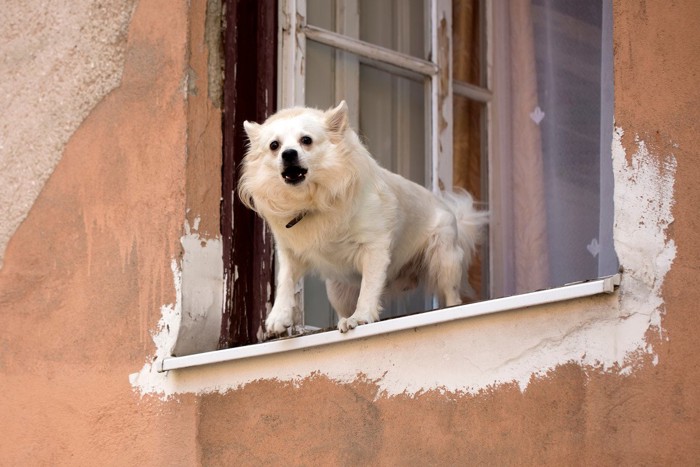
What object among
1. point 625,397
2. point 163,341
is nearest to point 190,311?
point 163,341

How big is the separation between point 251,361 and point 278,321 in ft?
0.57

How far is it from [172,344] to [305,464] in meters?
0.75

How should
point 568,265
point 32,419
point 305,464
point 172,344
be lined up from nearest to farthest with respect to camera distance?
point 305,464
point 172,344
point 32,419
point 568,265

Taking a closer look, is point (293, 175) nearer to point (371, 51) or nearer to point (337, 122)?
point (337, 122)

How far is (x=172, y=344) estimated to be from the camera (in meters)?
4.48

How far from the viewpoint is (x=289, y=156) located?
433 cm

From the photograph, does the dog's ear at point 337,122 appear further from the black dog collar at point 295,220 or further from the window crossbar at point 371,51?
the window crossbar at point 371,51

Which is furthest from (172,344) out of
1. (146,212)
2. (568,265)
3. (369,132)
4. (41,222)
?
(568,265)

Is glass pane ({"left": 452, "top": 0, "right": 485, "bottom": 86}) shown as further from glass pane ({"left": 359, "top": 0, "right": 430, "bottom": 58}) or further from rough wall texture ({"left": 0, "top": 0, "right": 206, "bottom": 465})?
rough wall texture ({"left": 0, "top": 0, "right": 206, "bottom": 465})

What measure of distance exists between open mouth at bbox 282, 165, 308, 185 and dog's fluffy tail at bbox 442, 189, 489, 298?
3.01 ft

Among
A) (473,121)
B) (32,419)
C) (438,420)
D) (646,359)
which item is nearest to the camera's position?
(646,359)

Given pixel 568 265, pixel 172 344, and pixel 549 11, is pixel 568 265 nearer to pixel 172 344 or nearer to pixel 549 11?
pixel 549 11

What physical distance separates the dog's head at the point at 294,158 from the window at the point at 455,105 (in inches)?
10.4

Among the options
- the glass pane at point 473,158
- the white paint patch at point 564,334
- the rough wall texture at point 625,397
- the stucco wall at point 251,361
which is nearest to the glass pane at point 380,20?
the glass pane at point 473,158
